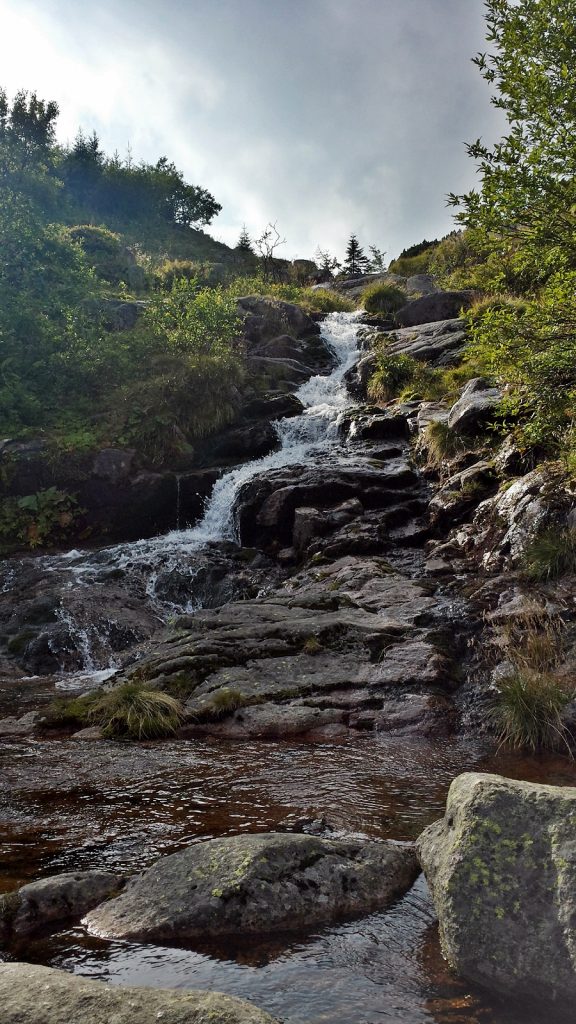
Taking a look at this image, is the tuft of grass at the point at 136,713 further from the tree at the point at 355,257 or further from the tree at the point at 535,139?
the tree at the point at 355,257

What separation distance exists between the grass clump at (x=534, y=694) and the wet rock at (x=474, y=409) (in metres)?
7.61

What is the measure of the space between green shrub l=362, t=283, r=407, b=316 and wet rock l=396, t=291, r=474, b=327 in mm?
1583

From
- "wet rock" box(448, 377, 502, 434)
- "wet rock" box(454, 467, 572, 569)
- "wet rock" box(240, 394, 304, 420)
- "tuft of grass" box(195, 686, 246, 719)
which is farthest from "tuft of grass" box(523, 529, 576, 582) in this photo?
"wet rock" box(240, 394, 304, 420)

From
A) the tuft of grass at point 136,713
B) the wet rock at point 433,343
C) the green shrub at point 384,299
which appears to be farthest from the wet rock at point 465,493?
the green shrub at point 384,299

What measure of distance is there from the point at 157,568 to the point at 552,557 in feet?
29.6

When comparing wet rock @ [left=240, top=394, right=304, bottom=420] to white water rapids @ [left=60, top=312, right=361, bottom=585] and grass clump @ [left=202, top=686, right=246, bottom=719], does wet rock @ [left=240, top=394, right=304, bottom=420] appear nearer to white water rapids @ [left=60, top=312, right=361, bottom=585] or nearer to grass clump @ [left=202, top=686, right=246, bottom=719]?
white water rapids @ [left=60, top=312, right=361, bottom=585]

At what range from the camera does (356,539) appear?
1374 cm

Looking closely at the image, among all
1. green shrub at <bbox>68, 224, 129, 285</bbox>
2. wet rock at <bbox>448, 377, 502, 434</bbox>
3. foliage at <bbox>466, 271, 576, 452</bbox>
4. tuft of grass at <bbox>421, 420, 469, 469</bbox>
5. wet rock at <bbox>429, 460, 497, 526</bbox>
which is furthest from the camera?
green shrub at <bbox>68, 224, 129, 285</bbox>

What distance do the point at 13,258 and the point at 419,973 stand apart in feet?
80.4

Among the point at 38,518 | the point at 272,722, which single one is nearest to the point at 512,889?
the point at 272,722

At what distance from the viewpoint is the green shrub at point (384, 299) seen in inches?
1282

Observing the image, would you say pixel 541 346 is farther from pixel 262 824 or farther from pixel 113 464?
pixel 113 464

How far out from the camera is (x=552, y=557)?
9.52 metres

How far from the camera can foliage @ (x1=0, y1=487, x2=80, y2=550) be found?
54.1ft
